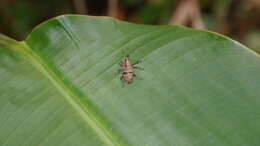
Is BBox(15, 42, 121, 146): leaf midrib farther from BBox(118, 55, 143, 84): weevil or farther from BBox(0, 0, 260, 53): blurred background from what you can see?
BBox(0, 0, 260, 53): blurred background

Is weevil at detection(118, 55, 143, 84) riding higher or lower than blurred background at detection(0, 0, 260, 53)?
lower

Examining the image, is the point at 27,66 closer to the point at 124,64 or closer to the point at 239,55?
the point at 124,64

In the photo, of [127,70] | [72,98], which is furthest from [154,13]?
[72,98]

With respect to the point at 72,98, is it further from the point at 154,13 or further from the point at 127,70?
the point at 154,13

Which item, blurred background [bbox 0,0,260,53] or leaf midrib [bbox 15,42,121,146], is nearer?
leaf midrib [bbox 15,42,121,146]

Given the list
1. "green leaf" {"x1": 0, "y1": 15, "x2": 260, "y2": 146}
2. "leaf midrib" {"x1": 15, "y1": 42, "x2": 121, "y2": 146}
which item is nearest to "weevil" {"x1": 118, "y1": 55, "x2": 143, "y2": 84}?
"green leaf" {"x1": 0, "y1": 15, "x2": 260, "y2": 146}
